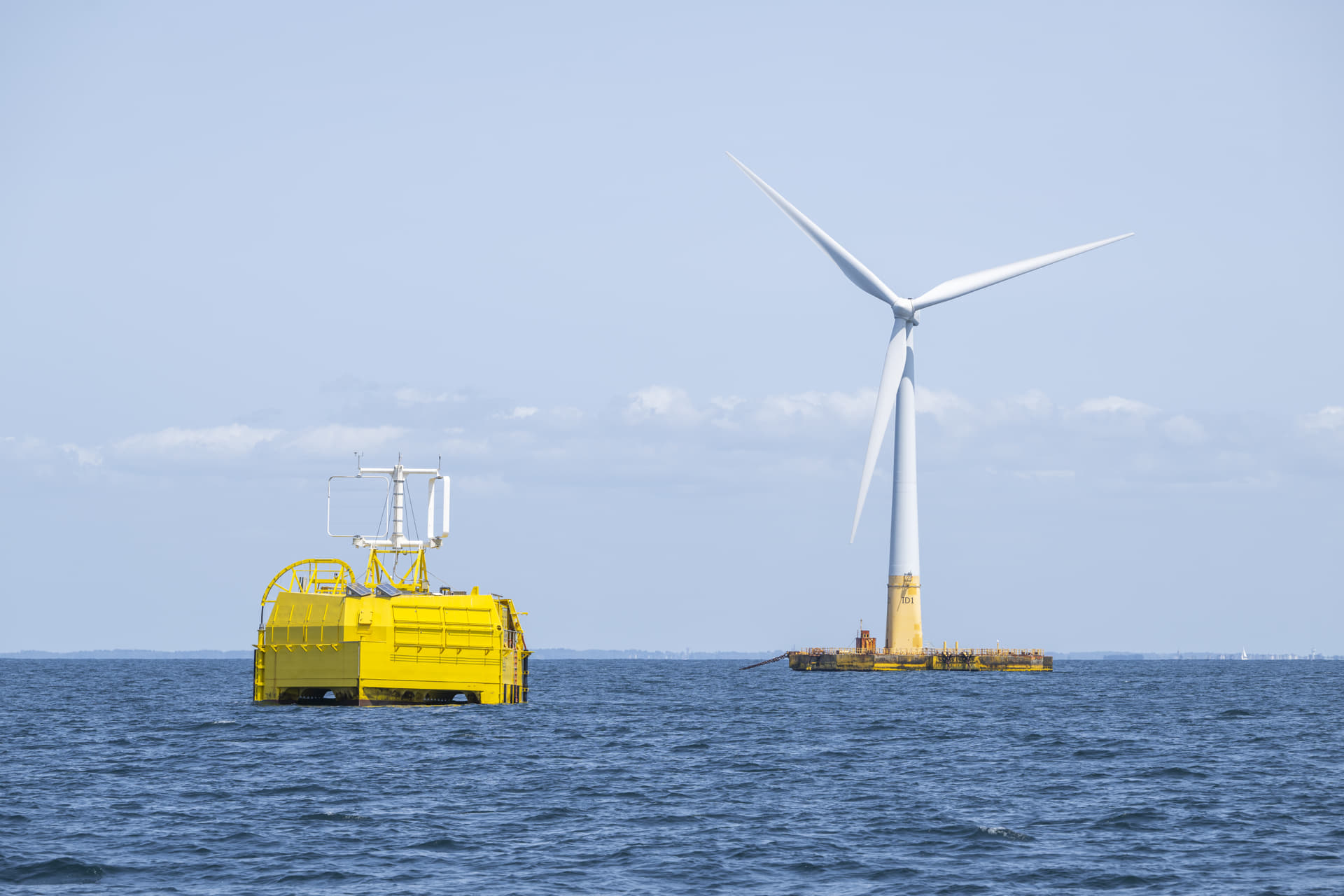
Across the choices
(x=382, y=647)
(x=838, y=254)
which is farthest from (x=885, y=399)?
(x=382, y=647)

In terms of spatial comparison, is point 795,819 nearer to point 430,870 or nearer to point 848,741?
point 430,870

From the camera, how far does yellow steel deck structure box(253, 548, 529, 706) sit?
5978 centimetres

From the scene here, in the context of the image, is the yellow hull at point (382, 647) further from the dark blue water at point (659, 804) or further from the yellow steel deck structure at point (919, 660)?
the yellow steel deck structure at point (919, 660)

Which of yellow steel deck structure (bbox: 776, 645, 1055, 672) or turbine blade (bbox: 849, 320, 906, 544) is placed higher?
turbine blade (bbox: 849, 320, 906, 544)

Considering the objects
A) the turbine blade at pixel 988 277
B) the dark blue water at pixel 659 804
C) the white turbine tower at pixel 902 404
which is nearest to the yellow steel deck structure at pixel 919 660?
the white turbine tower at pixel 902 404

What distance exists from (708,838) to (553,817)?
5.00 m

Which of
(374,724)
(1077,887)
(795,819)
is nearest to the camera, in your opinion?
(1077,887)

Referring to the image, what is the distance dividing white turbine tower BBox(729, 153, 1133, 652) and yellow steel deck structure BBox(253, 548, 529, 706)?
2399 inches

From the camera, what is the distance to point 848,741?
58.6 metres

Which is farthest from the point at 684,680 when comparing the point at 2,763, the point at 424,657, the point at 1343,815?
the point at 1343,815

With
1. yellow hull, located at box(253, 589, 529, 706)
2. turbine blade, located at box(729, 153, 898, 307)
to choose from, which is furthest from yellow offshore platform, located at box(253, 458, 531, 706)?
turbine blade, located at box(729, 153, 898, 307)

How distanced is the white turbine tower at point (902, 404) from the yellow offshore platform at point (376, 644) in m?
60.5

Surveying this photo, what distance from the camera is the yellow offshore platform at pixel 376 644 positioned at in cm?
5981

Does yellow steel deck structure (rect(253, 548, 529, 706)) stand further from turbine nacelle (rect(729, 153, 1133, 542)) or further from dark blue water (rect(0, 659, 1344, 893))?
turbine nacelle (rect(729, 153, 1133, 542))
